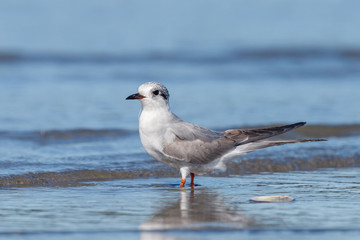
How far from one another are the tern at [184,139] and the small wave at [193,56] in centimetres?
1031

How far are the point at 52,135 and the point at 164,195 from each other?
3.23 m

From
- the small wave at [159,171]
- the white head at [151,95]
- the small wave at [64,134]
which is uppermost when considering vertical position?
the white head at [151,95]

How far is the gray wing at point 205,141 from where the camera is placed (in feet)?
20.4

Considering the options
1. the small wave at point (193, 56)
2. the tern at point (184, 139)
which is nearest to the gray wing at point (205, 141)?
the tern at point (184, 139)

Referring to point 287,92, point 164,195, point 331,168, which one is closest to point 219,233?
point 164,195

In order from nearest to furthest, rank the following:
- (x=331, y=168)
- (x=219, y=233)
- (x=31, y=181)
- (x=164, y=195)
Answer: (x=219, y=233)
(x=164, y=195)
(x=31, y=181)
(x=331, y=168)

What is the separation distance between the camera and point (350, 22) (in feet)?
74.8

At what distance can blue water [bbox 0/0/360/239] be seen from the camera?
5023 millimetres

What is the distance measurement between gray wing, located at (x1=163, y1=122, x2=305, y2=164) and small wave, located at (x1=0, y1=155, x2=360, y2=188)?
683 mm

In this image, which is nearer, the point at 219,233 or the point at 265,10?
the point at 219,233

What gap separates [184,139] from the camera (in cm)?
627

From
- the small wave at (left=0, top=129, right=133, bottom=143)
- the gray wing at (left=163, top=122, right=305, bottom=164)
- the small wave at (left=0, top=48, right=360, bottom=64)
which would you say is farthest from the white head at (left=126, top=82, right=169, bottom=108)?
the small wave at (left=0, top=48, right=360, bottom=64)

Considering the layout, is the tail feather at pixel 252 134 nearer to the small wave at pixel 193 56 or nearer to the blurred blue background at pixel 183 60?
the blurred blue background at pixel 183 60

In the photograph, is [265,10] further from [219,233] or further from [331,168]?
[219,233]
